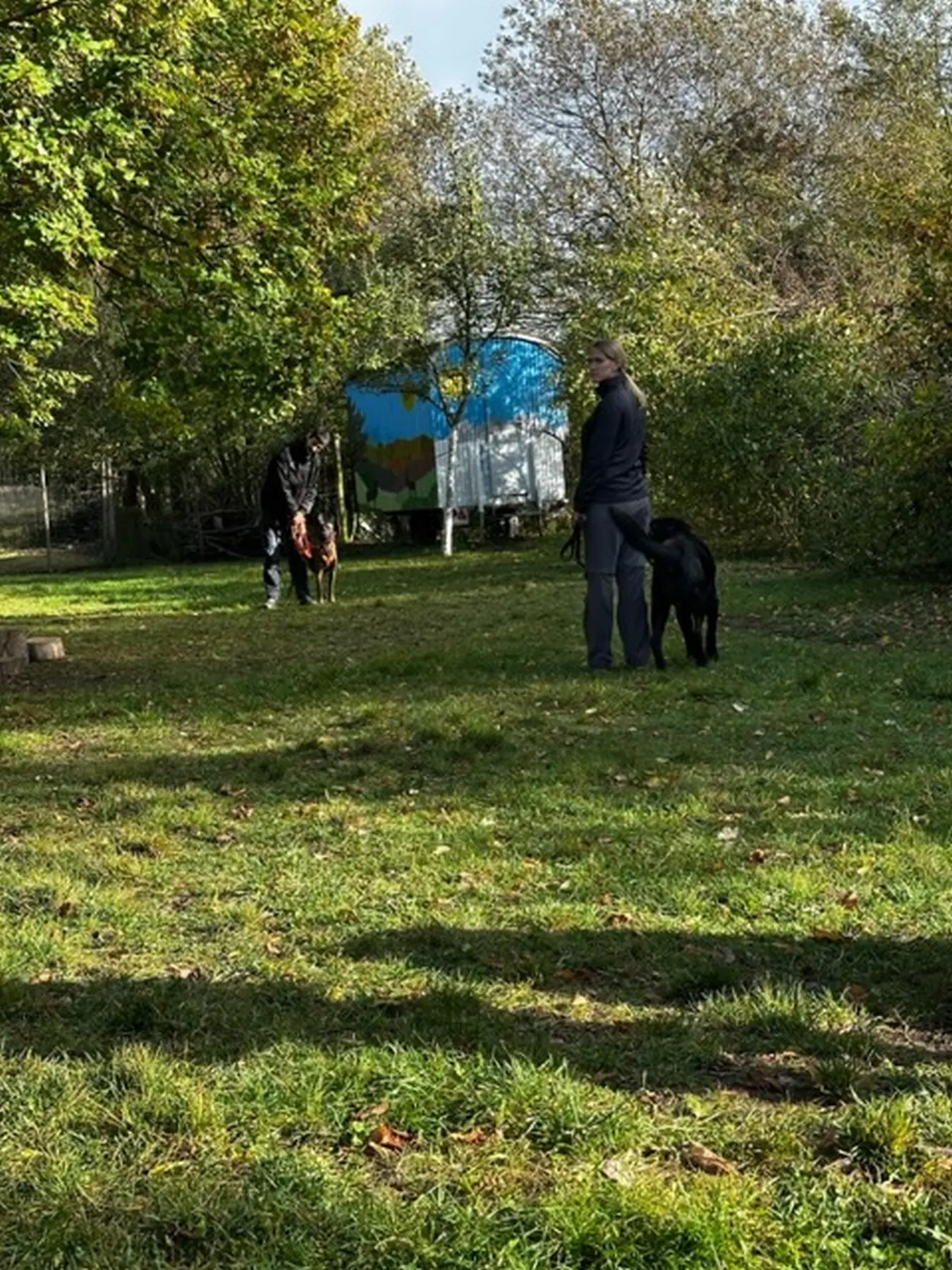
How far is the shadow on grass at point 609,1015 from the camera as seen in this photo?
2.96 meters

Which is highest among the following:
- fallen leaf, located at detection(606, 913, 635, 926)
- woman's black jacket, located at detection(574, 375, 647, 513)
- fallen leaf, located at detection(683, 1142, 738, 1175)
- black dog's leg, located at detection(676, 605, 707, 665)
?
woman's black jacket, located at detection(574, 375, 647, 513)

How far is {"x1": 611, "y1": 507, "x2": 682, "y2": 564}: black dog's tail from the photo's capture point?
27.3 ft

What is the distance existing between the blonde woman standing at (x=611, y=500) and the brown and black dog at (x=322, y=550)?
617cm

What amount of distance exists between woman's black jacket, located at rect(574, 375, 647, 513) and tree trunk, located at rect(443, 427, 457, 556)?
16087 millimetres

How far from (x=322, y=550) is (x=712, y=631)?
6678 millimetres

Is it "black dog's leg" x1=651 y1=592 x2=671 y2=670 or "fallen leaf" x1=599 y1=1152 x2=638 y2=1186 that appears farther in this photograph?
"black dog's leg" x1=651 y1=592 x2=671 y2=670

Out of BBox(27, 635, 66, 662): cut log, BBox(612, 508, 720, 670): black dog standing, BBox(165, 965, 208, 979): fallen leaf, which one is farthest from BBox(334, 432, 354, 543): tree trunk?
BBox(165, 965, 208, 979): fallen leaf

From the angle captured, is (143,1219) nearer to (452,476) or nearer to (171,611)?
(171,611)

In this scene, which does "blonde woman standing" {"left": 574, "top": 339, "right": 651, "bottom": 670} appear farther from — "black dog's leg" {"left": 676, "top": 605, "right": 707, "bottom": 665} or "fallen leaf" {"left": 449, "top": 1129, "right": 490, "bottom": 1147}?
"fallen leaf" {"left": 449, "top": 1129, "right": 490, "bottom": 1147}

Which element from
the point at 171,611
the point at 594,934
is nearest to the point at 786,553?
the point at 171,611

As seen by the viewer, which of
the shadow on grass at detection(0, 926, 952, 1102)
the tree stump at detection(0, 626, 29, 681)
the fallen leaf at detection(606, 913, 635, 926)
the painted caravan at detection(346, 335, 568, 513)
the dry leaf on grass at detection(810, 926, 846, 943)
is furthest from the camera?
the painted caravan at detection(346, 335, 568, 513)

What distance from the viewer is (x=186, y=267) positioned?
32.5 ft

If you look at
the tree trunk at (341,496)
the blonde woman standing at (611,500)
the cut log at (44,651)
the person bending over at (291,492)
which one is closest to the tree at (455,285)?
the tree trunk at (341,496)

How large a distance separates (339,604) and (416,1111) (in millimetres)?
11750
